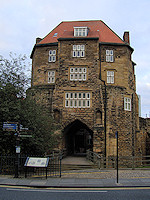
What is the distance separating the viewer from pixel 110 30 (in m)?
30.9

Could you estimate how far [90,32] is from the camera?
28.3 m

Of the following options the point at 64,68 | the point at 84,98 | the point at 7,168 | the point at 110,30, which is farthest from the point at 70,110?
the point at 110,30

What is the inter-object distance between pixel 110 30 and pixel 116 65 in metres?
6.31

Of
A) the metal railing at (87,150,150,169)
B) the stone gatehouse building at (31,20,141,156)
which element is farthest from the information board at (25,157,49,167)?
the stone gatehouse building at (31,20,141,156)

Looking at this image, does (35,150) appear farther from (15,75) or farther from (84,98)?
(84,98)

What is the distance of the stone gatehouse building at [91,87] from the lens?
80.6 feet

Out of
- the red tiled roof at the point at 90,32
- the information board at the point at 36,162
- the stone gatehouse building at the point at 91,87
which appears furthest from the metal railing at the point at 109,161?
the red tiled roof at the point at 90,32

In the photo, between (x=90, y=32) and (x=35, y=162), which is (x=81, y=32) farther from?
(x=35, y=162)

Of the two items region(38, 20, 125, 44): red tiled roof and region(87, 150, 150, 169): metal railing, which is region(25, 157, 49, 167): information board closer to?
region(87, 150, 150, 169): metal railing

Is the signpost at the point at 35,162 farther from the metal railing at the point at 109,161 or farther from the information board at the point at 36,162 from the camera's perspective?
the metal railing at the point at 109,161

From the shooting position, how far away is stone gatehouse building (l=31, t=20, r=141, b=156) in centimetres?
2458

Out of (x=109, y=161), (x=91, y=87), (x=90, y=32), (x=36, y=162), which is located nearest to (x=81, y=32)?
(x=90, y=32)

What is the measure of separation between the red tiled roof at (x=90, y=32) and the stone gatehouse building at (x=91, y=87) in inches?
5.7

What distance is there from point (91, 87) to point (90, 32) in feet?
24.0
